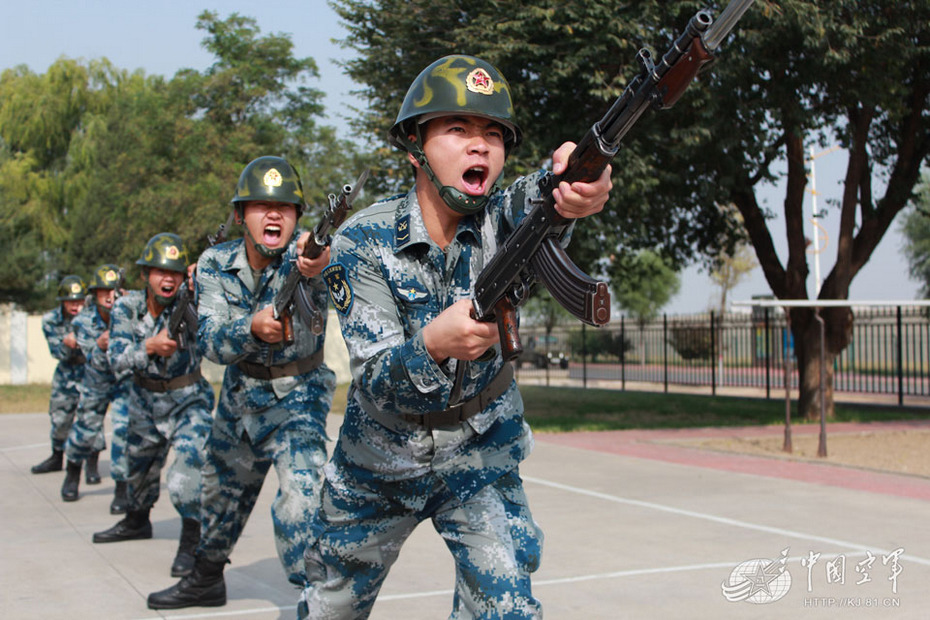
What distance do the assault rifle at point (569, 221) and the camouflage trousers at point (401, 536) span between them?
0.51 meters

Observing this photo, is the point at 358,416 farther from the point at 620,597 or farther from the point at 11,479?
the point at 11,479

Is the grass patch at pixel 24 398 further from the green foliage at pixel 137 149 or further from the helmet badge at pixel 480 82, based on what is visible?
the helmet badge at pixel 480 82

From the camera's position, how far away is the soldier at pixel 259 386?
4.88m

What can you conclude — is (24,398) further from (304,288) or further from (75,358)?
(304,288)

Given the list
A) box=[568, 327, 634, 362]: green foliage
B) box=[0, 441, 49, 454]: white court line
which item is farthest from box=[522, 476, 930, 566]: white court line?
box=[568, 327, 634, 362]: green foliage

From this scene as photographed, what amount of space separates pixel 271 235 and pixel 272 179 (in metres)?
0.31

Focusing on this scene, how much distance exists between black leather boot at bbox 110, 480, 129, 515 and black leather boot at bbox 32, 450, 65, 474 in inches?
138

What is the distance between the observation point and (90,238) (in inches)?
1753

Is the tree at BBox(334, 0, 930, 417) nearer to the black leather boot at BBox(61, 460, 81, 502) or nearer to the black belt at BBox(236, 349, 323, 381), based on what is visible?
the black leather boot at BBox(61, 460, 81, 502)

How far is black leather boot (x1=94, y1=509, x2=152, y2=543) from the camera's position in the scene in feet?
25.0

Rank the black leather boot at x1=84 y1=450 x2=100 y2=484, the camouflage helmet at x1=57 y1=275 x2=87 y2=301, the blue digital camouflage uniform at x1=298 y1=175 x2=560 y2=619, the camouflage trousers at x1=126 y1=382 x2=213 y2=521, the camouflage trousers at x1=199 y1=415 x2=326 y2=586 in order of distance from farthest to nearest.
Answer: the camouflage helmet at x1=57 y1=275 x2=87 y2=301 < the black leather boot at x1=84 y1=450 x2=100 y2=484 < the camouflage trousers at x1=126 y1=382 x2=213 y2=521 < the camouflage trousers at x1=199 y1=415 x2=326 y2=586 < the blue digital camouflage uniform at x1=298 y1=175 x2=560 y2=619

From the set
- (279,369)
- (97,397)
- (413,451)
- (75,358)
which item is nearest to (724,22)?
(413,451)

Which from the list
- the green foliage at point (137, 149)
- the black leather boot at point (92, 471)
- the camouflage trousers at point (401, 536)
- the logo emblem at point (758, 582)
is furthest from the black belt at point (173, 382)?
the green foliage at point (137, 149)

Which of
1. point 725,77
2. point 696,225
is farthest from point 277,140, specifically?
point 725,77
